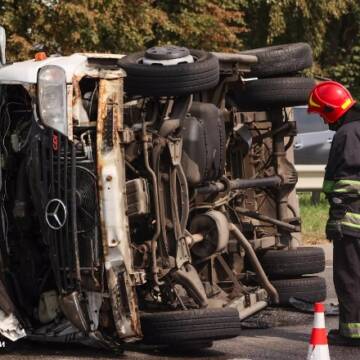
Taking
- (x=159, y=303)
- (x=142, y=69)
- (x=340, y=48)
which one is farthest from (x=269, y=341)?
(x=340, y=48)

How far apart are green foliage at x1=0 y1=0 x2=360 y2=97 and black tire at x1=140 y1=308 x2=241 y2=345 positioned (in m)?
8.21

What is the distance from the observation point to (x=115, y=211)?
22.6ft

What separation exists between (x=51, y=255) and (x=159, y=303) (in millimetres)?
899

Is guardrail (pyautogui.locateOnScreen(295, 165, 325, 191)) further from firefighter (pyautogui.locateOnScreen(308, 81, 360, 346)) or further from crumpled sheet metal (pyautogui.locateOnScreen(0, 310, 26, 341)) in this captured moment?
crumpled sheet metal (pyautogui.locateOnScreen(0, 310, 26, 341))

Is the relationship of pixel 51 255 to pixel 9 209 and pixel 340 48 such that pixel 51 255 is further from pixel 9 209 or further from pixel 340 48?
pixel 340 48

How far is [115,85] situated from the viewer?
23.1 ft

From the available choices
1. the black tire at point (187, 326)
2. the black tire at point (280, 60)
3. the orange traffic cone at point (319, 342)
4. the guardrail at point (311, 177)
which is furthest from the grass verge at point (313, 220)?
the orange traffic cone at point (319, 342)

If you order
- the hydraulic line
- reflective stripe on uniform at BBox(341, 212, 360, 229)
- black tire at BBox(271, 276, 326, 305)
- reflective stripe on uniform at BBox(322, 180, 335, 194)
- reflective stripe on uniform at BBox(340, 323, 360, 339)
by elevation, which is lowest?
black tire at BBox(271, 276, 326, 305)

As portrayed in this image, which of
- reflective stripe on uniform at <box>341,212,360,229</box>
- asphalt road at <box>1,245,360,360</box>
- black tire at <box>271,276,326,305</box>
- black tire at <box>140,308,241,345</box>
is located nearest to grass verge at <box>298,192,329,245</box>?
black tire at <box>271,276,326,305</box>

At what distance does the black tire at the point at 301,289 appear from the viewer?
29.1ft

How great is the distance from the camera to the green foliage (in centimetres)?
1608

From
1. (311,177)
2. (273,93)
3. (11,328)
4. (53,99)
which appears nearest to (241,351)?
(11,328)

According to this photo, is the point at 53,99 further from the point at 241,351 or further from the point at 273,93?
the point at 273,93

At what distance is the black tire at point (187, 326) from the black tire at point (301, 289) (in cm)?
170
